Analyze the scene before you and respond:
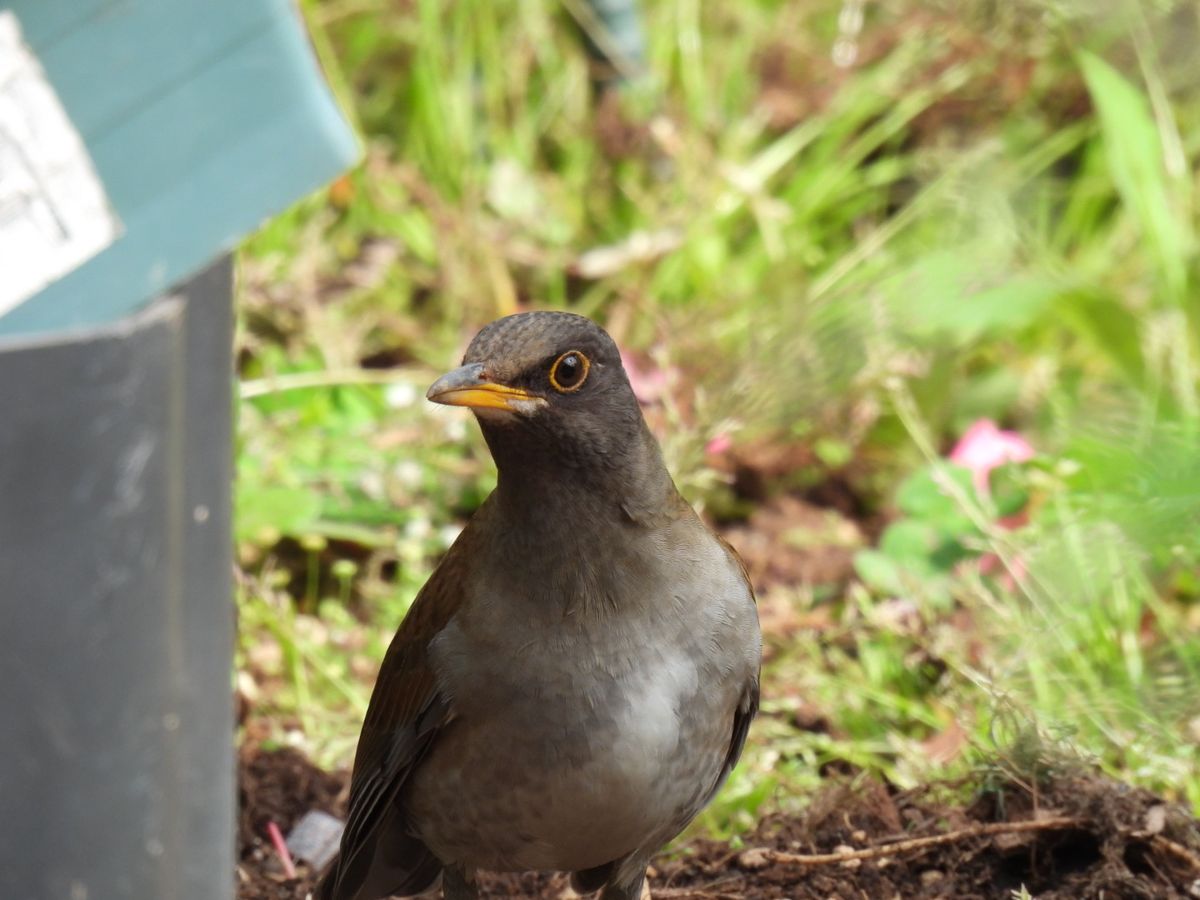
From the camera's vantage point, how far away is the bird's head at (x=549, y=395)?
2.82 metres

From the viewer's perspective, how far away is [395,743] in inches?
126

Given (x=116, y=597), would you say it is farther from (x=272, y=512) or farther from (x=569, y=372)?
(x=272, y=512)

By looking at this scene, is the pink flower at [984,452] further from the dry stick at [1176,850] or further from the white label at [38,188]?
the white label at [38,188]

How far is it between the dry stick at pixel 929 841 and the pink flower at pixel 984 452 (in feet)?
5.62

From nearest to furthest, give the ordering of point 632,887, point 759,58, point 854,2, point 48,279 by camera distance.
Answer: point 48,279 < point 632,887 < point 854,2 < point 759,58

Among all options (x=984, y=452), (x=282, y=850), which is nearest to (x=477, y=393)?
(x=282, y=850)

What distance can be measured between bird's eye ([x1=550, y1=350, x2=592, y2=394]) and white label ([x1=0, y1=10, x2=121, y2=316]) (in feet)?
3.29

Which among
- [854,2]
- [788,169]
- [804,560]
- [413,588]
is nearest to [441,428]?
[413,588]

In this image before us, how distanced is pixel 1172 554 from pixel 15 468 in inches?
92.5

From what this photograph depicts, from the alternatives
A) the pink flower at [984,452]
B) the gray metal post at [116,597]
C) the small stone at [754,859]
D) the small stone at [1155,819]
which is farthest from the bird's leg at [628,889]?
the pink flower at [984,452]

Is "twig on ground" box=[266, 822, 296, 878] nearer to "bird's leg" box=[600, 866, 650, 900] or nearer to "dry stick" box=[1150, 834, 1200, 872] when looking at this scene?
"bird's leg" box=[600, 866, 650, 900]

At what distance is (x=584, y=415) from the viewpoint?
2.93m

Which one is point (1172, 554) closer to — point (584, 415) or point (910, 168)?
point (584, 415)

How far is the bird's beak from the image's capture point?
8.93 feet
